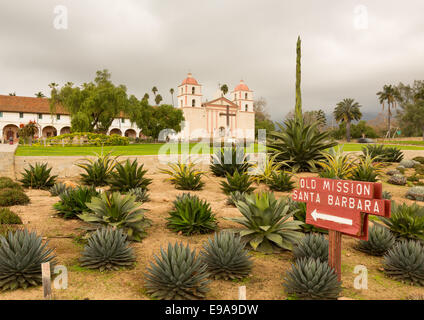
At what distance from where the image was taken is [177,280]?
3469 mm

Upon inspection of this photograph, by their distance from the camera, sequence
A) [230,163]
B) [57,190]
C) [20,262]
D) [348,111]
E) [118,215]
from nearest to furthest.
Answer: [20,262] < [118,215] < [57,190] < [230,163] < [348,111]

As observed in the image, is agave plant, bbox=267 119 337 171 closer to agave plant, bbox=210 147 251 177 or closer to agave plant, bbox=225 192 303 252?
agave plant, bbox=210 147 251 177

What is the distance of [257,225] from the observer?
5.27 meters

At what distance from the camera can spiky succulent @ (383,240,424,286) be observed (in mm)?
4113

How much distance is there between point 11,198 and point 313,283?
7158mm

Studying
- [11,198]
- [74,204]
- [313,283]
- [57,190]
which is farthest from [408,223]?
[11,198]

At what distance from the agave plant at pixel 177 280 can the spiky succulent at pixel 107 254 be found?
Answer: 0.80 m

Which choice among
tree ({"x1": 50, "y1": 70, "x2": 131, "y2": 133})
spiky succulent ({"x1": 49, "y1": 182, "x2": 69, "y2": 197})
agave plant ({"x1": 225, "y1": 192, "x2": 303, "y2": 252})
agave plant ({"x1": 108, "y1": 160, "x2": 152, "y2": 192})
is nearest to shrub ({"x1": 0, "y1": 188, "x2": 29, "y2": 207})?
spiky succulent ({"x1": 49, "y1": 182, "x2": 69, "y2": 197})

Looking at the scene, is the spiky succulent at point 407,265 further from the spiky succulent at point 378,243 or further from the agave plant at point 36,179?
the agave plant at point 36,179

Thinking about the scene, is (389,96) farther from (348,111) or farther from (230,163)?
(230,163)
